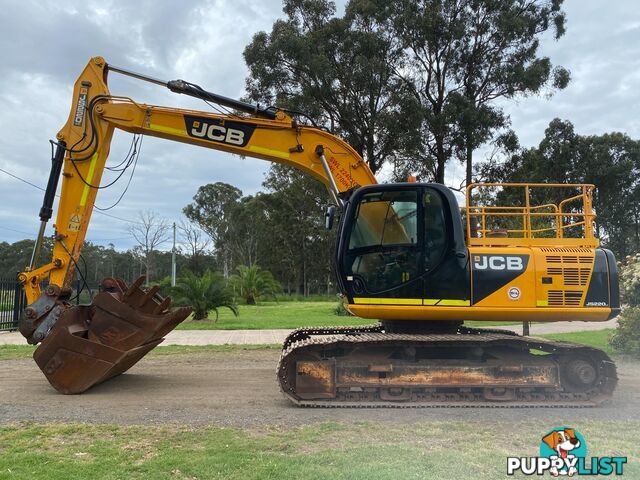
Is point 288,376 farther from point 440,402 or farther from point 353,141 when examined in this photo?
point 353,141

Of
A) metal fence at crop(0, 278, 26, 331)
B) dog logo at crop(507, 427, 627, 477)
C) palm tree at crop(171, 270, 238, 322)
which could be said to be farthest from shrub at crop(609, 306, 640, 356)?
metal fence at crop(0, 278, 26, 331)

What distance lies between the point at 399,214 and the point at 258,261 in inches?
2239

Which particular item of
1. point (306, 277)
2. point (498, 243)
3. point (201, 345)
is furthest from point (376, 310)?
point (306, 277)

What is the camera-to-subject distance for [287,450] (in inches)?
191

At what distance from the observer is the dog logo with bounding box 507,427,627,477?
14.3 feet

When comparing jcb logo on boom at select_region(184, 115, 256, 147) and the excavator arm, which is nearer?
the excavator arm

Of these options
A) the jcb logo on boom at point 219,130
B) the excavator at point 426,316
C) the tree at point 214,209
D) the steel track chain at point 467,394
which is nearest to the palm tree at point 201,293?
the excavator at point 426,316

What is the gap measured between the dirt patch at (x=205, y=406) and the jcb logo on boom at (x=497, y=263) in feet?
5.64

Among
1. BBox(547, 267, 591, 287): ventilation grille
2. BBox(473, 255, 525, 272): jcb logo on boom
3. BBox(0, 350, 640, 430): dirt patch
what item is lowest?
BBox(0, 350, 640, 430): dirt patch

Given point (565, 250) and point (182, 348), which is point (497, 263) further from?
point (182, 348)

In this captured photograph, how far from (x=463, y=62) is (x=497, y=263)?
18.9 meters

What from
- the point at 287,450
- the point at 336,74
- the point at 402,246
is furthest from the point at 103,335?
the point at 336,74

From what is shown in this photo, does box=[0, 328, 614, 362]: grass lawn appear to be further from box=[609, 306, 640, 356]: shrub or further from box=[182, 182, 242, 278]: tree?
box=[182, 182, 242, 278]: tree

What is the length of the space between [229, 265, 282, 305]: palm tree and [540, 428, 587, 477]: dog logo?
1139 inches
